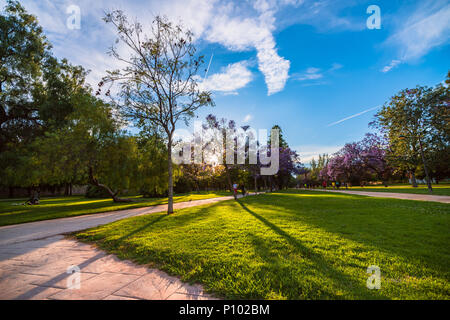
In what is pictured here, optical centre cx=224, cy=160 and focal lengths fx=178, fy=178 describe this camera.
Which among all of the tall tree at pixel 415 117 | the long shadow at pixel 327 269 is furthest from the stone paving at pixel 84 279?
the tall tree at pixel 415 117

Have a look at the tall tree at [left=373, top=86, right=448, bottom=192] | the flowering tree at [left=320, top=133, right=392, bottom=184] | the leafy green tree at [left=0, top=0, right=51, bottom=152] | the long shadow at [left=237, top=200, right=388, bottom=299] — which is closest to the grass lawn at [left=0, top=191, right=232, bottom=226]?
the leafy green tree at [left=0, top=0, right=51, bottom=152]

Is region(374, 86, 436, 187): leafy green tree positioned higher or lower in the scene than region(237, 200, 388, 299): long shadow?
higher

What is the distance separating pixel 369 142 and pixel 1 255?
48.2 meters

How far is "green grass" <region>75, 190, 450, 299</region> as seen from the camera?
246cm

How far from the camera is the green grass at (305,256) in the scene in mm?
2459

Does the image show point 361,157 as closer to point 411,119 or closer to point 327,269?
point 411,119

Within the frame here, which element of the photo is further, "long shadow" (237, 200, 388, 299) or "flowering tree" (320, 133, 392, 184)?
"flowering tree" (320, 133, 392, 184)

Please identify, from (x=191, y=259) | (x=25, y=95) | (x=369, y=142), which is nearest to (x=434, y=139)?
(x=369, y=142)

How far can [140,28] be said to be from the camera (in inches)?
394

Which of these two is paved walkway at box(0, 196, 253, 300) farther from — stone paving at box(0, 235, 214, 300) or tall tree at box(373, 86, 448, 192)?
tall tree at box(373, 86, 448, 192)

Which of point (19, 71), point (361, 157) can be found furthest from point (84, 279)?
point (361, 157)

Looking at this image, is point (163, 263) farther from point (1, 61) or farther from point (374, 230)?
point (1, 61)

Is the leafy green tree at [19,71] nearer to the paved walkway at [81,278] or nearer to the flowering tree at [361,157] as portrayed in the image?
the paved walkway at [81,278]

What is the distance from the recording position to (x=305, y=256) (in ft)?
11.7
